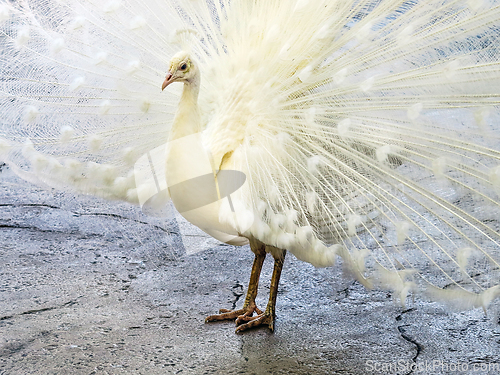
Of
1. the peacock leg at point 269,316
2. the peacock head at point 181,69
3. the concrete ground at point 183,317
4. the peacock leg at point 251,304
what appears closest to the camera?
the peacock head at point 181,69

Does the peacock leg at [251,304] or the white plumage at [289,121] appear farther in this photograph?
the peacock leg at [251,304]

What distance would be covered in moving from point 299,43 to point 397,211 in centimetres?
75

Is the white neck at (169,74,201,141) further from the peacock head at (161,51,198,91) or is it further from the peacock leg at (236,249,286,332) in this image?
the peacock leg at (236,249,286,332)

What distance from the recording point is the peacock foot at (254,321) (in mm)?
2443

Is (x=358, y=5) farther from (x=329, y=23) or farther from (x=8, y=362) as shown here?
(x=8, y=362)

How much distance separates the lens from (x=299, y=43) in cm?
207

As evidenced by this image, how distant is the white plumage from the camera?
1.87 m
